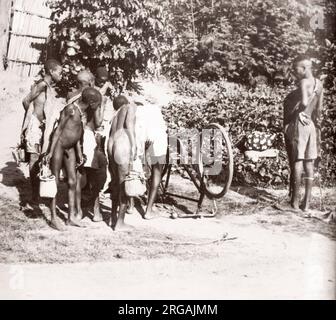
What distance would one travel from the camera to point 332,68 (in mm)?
8188

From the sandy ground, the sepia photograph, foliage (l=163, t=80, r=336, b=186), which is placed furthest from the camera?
foliage (l=163, t=80, r=336, b=186)

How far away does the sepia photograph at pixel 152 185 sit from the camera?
4.55m

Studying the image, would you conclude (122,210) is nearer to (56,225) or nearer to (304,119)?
(56,225)

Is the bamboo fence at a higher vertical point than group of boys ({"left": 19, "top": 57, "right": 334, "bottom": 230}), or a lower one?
higher

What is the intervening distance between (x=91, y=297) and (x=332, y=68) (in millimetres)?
5695

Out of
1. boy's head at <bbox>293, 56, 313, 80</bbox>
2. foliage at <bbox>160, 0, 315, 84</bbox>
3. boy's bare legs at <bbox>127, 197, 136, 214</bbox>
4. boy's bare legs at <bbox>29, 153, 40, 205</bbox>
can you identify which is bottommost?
boy's bare legs at <bbox>127, 197, 136, 214</bbox>

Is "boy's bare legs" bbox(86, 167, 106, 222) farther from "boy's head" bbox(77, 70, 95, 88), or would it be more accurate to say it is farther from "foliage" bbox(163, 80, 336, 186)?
"foliage" bbox(163, 80, 336, 186)

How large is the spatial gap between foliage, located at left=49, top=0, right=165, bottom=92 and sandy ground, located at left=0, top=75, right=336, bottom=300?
454cm

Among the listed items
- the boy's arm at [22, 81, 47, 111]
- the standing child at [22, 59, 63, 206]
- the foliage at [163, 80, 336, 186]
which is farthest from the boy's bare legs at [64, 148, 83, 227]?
the foliage at [163, 80, 336, 186]

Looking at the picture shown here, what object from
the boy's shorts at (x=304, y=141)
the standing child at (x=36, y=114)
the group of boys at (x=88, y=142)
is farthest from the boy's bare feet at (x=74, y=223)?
the boy's shorts at (x=304, y=141)

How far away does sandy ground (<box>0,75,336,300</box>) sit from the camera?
4.29 m

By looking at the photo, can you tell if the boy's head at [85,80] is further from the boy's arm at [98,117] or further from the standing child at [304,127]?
the standing child at [304,127]

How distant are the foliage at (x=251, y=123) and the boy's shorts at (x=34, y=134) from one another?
2274 mm
